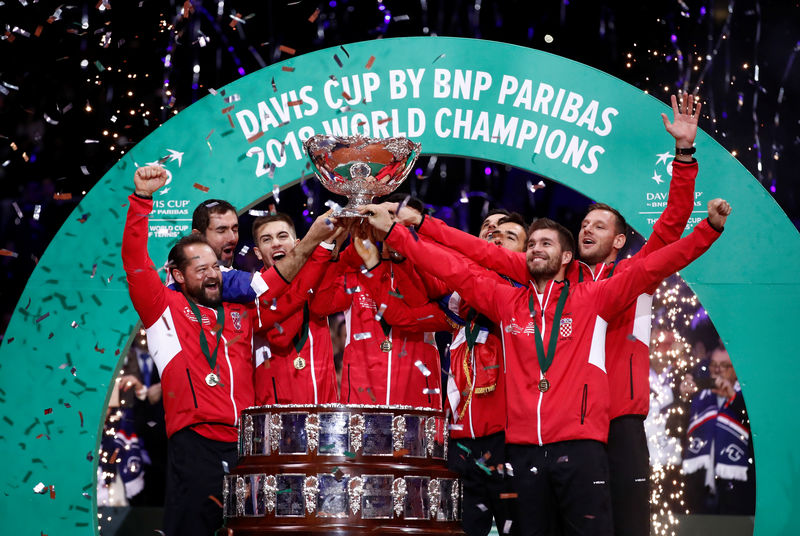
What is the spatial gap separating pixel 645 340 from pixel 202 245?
7.05 ft

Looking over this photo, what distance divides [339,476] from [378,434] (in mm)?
216

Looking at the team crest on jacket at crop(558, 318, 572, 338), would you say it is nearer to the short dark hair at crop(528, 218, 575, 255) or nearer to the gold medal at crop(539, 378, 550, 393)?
the gold medal at crop(539, 378, 550, 393)

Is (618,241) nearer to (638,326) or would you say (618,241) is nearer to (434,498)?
(638,326)

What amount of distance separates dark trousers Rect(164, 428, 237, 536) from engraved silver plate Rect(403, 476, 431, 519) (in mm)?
1073

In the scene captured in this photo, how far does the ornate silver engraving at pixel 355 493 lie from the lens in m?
3.81

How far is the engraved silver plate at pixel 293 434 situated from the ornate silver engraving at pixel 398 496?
0.35 m

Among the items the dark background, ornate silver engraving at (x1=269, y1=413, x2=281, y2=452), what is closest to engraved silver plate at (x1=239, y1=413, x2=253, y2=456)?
ornate silver engraving at (x1=269, y1=413, x2=281, y2=452)

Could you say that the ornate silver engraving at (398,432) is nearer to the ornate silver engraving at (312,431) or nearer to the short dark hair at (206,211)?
the ornate silver engraving at (312,431)

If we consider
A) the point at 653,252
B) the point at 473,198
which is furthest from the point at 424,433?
the point at 473,198

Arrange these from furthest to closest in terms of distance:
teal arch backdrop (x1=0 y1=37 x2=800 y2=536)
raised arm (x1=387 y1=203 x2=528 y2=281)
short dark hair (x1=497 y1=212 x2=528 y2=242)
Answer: teal arch backdrop (x1=0 y1=37 x2=800 y2=536) → short dark hair (x1=497 y1=212 x2=528 y2=242) → raised arm (x1=387 y1=203 x2=528 y2=281)

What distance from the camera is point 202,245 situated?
5.11 meters

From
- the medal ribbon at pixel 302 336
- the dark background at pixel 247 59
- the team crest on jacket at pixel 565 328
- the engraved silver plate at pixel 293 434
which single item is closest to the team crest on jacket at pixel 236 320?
the medal ribbon at pixel 302 336

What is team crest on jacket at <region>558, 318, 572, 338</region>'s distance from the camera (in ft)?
15.5

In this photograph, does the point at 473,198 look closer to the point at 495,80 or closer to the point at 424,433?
the point at 495,80
